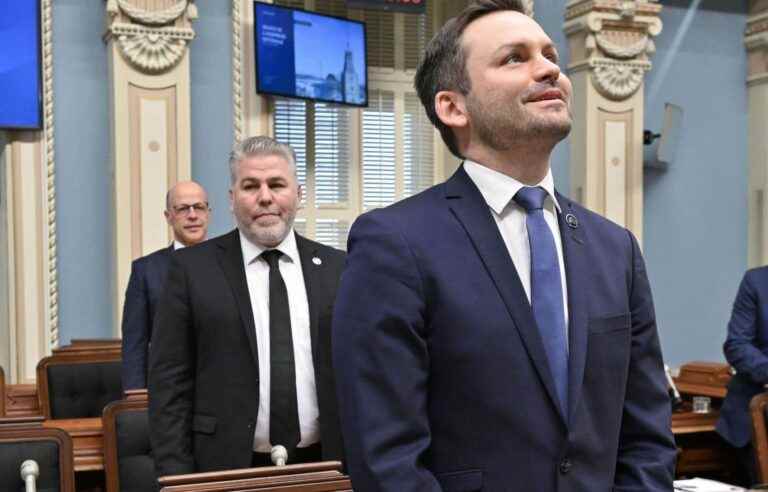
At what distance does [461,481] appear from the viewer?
146 cm

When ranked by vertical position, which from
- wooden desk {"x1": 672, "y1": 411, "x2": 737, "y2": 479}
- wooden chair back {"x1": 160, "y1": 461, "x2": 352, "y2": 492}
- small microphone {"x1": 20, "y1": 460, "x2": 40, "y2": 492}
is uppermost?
wooden chair back {"x1": 160, "y1": 461, "x2": 352, "y2": 492}

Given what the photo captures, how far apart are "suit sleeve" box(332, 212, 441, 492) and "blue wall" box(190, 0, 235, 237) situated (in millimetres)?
5495

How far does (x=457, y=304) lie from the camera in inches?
57.6

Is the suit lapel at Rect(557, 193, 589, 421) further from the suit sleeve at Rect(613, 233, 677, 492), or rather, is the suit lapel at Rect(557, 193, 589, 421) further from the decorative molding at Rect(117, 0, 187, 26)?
the decorative molding at Rect(117, 0, 187, 26)

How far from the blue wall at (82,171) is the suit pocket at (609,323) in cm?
544

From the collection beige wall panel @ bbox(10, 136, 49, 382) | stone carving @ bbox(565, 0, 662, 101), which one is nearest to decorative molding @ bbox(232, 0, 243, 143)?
beige wall panel @ bbox(10, 136, 49, 382)

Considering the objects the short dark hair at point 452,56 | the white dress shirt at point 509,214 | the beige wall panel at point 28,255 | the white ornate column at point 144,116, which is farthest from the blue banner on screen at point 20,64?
the white dress shirt at point 509,214

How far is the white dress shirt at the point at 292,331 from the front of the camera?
2533 mm

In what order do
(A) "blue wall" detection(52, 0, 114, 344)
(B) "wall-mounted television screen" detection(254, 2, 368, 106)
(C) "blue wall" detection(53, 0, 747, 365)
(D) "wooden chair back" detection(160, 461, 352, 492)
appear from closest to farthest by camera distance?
(D) "wooden chair back" detection(160, 461, 352, 492) → (A) "blue wall" detection(52, 0, 114, 344) → (B) "wall-mounted television screen" detection(254, 2, 368, 106) → (C) "blue wall" detection(53, 0, 747, 365)

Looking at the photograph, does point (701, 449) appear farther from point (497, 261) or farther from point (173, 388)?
point (497, 261)

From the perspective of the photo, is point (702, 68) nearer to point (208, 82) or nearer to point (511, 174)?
point (208, 82)

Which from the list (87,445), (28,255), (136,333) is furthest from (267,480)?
(28,255)

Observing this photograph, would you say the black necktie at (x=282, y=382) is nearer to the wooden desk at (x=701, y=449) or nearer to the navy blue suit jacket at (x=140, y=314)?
the navy blue suit jacket at (x=140, y=314)

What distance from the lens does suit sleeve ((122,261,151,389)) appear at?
412cm
